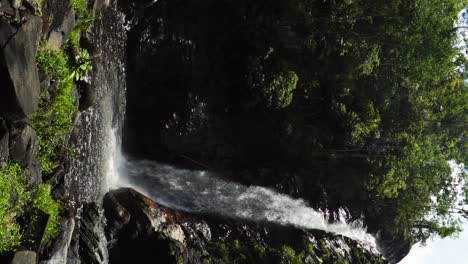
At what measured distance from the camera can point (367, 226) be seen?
27.7 metres

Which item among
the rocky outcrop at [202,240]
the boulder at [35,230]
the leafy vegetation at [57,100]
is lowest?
the rocky outcrop at [202,240]

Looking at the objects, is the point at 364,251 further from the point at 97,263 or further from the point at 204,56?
the point at 97,263

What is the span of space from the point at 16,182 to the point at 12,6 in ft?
10.4

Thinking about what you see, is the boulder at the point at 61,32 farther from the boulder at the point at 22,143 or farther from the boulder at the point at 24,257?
the boulder at the point at 24,257

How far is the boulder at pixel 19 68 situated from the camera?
6.72 metres

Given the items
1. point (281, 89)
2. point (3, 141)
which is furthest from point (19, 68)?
point (281, 89)

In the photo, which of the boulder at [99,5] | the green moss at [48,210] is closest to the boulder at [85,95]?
the boulder at [99,5]

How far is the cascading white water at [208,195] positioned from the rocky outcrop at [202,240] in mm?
763

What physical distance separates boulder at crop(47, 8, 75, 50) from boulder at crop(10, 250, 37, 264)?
417 centimetres

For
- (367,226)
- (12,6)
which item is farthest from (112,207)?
(367,226)

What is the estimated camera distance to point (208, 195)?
805 inches

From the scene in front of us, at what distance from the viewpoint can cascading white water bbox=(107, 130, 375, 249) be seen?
1828 centimetres

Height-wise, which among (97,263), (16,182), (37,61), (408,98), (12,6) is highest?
(408,98)

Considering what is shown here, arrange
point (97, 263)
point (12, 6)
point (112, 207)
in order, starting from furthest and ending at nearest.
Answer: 1. point (112, 207)
2. point (97, 263)
3. point (12, 6)
